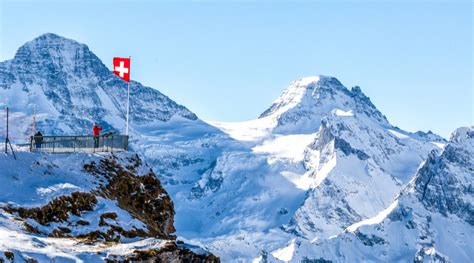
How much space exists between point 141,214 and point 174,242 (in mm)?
12527

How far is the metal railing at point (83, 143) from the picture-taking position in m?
57.7

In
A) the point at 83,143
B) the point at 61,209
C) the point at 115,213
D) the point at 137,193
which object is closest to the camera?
the point at 61,209

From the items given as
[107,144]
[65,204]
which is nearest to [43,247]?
[65,204]

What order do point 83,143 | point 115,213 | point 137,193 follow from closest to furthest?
point 115,213 → point 137,193 → point 83,143

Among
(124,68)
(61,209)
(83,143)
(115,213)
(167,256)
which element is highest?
(124,68)

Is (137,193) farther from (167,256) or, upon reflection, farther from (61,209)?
(167,256)

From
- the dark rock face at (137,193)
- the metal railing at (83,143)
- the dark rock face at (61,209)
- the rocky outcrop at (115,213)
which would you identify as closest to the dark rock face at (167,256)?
the rocky outcrop at (115,213)

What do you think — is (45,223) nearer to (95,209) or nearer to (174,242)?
(95,209)

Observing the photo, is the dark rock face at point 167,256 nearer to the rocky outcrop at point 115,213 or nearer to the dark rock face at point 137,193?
the rocky outcrop at point 115,213

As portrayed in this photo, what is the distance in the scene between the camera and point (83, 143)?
61.1 meters

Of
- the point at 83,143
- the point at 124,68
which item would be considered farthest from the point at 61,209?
the point at 124,68

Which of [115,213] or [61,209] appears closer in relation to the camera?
[61,209]

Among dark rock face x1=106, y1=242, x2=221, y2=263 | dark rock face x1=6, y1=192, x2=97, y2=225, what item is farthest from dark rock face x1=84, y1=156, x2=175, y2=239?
dark rock face x1=106, y1=242, x2=221, y2=263

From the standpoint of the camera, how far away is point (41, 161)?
49.6 m
